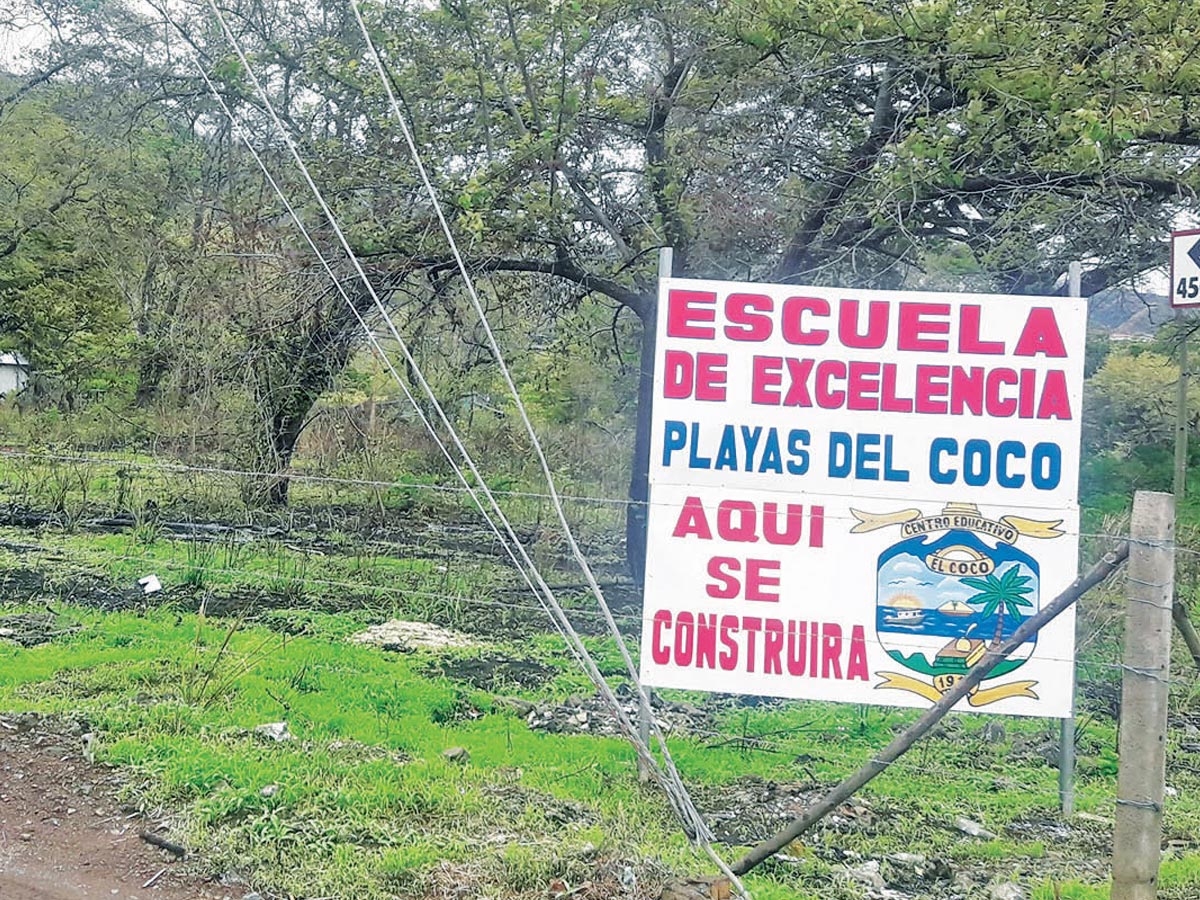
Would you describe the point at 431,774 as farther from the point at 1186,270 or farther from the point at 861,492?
the point at 1186,270

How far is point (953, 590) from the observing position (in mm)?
4168

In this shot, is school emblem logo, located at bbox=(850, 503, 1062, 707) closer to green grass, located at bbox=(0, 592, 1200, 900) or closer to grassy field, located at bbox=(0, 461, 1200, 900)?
grassy field, located at bbox=(0, 461, 1200, 900)

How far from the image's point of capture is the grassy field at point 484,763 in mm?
3727

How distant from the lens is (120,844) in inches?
148

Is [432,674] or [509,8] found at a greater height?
[509,8]

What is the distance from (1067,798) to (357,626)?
4.52 metres

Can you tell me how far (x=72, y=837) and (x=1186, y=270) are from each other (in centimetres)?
515

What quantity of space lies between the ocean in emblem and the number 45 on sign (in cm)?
154

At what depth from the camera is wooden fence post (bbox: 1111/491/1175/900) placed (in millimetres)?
2895

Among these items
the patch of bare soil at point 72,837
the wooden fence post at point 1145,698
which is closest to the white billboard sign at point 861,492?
the wooden fence post at point 1145,698

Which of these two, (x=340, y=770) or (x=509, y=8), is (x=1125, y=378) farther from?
(x=340, y=770)

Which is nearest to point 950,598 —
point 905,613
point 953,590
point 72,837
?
point 953,590

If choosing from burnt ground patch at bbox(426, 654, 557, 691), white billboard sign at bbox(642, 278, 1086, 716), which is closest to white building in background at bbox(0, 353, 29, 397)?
burnt ground patch at bbox(426, 654, 557, 691)

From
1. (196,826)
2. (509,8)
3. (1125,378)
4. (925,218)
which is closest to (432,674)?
(196,826)
